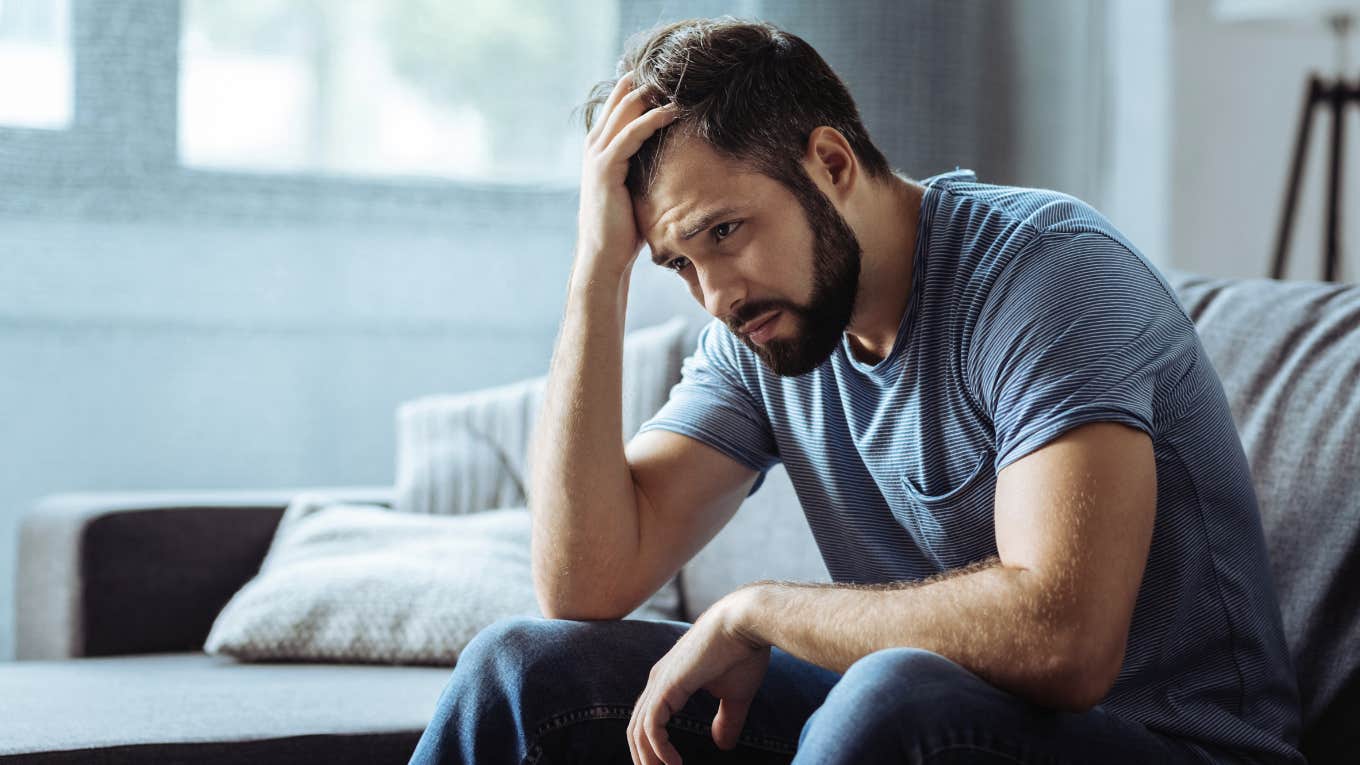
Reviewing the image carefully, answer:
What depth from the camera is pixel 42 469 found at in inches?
93.7

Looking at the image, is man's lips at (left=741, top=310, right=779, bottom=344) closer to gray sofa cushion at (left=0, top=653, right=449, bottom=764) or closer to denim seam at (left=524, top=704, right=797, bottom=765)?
denim seam at (left=524, top=704, right=797, bottom=765)

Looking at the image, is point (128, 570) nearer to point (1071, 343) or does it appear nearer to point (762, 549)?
point (762, 549)

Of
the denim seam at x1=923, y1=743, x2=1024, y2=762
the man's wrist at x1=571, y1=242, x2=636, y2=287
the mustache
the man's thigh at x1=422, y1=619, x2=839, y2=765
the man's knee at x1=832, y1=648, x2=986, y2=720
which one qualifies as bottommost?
the man's thigh at x1=422, y1=619, x2=839, y2=765

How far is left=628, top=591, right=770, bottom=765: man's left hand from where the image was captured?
106cm

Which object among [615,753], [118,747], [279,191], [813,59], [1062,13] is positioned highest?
[1062,13]

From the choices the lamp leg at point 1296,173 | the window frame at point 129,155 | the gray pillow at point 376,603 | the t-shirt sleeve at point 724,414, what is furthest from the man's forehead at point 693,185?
the lamp leg at point 1296,173

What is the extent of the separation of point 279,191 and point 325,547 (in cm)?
90

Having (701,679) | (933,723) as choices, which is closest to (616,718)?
(701,679)

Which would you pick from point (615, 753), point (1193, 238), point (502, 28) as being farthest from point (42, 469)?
point (1193, 238)

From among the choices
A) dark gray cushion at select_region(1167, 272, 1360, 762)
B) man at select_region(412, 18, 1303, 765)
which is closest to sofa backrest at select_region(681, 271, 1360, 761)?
dark gray cushion at select_region(1167, 272, 1360, 762)

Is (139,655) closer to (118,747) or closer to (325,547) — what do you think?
(325,547)

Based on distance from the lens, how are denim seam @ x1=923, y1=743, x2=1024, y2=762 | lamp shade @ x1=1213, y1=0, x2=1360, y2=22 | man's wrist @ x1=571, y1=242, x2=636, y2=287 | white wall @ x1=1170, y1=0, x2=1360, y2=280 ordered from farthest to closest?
white wall @ x1=1170, y1=0, x2=1360, y2=280
lamp shade @ x1=1213, y1=0, x2=1360, y2=22
man's wrist @ x1=571, y1=242, x2=636, y2=287
denim seam @ x1=923, y1=743, x2=1024, y2=762

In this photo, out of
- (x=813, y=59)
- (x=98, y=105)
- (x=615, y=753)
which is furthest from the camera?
(x=98, y=105)

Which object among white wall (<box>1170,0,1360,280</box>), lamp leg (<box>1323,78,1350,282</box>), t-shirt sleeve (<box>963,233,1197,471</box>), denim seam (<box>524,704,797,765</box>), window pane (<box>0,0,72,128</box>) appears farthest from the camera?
white wall (<box>1170,0,1360,280</box>)
